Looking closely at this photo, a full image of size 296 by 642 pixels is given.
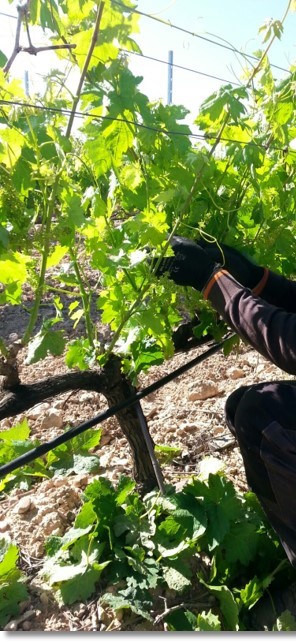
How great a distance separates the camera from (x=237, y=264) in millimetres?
1839

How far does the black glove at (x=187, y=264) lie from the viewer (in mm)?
1740

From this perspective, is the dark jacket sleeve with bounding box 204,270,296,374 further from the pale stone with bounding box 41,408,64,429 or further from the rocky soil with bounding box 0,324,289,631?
the pale stone with bounding box 41,408,64,429

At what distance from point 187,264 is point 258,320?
0.96 ft

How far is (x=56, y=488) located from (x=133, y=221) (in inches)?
58.4

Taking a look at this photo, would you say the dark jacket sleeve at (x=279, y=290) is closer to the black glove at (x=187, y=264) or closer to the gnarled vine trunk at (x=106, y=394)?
the black glove at (x=187, y=264)

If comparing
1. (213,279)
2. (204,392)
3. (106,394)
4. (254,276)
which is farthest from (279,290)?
(204,392)

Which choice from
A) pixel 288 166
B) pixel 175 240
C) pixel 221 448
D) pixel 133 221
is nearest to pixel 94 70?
pixel 133 221

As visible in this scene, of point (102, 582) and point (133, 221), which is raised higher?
point (133, 221)

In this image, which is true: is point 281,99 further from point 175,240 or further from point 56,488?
point 56,488

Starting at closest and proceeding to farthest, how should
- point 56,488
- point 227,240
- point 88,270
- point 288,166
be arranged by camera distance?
point 227,240
point 288,166
point 56,488
point 88,270

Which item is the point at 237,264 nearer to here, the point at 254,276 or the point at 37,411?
the point at 254,276

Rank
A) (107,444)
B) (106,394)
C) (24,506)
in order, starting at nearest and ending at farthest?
(106,394) → (24,506) → (107,444)

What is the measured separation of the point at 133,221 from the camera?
151 centimetres

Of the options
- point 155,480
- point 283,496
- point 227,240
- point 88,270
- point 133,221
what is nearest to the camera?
point 133,221
